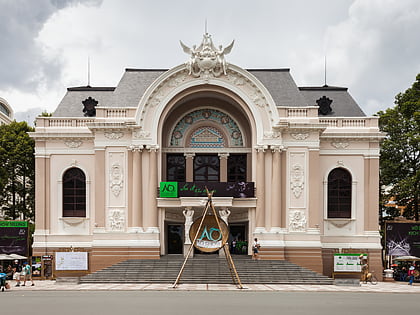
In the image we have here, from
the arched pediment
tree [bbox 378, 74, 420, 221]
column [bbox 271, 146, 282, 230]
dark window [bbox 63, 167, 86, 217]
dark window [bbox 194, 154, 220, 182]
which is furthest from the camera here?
tree [bbox 378, 74, 420, 221]

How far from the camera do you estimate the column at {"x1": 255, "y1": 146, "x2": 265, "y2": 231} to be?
1613 inches

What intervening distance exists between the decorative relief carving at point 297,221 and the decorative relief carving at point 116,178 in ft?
41.6

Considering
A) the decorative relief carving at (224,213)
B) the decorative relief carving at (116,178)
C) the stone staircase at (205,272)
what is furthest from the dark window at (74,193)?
the decorative relief carving at (224,213)

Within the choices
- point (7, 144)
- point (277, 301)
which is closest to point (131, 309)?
point (277, 301)

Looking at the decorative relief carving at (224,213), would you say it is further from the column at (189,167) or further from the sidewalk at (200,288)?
the sidewalk at (200,288)

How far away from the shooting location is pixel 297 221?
134ft

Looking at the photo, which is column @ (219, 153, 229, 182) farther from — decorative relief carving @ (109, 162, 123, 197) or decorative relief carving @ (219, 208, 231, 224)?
decorative relief carving @ (109, 162, 123, 197)

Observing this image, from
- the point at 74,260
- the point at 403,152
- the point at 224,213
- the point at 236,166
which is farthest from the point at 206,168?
the point at 403,152

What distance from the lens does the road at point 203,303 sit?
67.4ft

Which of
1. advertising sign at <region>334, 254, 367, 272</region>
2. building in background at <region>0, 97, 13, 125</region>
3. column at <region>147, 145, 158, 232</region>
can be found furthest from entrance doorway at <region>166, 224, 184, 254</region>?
building in background at <region>0, 97, 13, 125</region>

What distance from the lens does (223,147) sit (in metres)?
44.2

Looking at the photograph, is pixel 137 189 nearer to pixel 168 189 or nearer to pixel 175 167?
pixel 168 189

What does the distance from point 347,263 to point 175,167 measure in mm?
15340

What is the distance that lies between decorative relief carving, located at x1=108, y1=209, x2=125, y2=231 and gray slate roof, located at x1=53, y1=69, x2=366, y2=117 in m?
8.33
